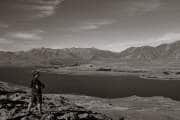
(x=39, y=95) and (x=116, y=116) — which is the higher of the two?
(x=39, y=95)

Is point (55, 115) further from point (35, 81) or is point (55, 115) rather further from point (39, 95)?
point (35, 81)

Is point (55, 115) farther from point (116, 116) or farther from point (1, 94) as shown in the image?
point (1, 94)

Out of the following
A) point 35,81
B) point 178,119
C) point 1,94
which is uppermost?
point 35,81

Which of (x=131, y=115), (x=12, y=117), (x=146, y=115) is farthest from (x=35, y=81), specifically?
(x=146, y=115)

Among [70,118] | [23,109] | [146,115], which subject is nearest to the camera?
[70,118]

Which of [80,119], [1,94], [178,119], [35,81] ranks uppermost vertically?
[35,81]

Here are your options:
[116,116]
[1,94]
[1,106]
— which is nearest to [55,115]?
[1,106]

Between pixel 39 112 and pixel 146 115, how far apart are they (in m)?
11.4

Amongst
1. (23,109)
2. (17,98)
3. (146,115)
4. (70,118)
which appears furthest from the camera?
(146,115)

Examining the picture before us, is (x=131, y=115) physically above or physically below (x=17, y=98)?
below

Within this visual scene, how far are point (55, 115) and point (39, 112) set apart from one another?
1.25 metres

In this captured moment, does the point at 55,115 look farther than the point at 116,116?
No

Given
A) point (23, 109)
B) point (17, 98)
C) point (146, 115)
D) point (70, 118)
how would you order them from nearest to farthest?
point (70, 118) < point (23, 109) < point (17, 98) < point (146, 115)

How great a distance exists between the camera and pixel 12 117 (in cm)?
1428
